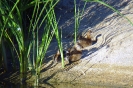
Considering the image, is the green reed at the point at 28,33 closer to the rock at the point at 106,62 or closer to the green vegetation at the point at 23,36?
the green vegetation at the point at 23,36

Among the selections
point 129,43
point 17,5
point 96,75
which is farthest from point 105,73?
point 17,5

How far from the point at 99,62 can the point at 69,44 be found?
622mm

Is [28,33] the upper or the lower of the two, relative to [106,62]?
upper

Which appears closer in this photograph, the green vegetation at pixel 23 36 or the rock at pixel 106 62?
the green vegetation at pixel 23 36

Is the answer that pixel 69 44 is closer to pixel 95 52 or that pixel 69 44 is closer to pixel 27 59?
pixel 95 52

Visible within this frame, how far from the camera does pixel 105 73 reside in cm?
629

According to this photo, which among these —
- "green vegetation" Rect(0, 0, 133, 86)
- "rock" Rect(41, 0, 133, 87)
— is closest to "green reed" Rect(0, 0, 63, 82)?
"green vegetation" Rect(0, 0, 133, 86)

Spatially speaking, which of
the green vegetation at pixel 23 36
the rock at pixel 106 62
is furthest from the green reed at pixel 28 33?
the rock at pixel 106 62

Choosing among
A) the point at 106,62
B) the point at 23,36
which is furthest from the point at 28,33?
the point at 106,62

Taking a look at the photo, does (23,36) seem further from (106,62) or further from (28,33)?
(106,62)

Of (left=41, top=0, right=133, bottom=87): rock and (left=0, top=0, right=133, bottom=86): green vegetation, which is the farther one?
(left=41, top=0, right=133, bottom=87): rock

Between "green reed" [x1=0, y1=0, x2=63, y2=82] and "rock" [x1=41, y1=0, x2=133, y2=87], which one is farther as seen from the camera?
"rock" [x1=41, y1=0, x2=133, y2=87]

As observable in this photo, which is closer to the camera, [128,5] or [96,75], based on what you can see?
[96,75]

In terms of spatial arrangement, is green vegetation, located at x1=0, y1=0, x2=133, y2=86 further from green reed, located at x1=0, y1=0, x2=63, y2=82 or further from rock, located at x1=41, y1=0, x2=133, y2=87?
rock, located at x1=41, y1=0, x2=133, y2=87
